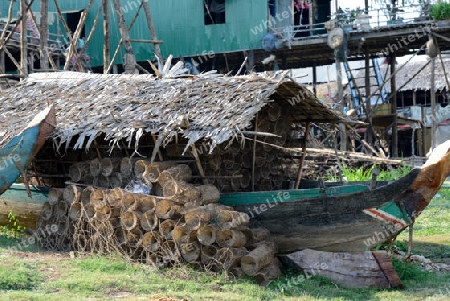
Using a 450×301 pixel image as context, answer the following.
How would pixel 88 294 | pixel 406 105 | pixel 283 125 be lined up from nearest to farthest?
1. pixel 88 294
2. pixel 283 125
3. pixel 406 105

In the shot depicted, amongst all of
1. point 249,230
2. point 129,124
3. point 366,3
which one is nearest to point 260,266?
point 249,230

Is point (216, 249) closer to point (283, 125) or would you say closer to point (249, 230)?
point (249, 230)

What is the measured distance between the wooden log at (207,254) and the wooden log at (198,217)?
12.2 inches

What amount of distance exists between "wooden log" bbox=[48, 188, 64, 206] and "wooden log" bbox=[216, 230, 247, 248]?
297 centimetres

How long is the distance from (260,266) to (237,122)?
177 centimetres

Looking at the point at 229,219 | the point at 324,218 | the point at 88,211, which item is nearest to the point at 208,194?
the point at 229,219

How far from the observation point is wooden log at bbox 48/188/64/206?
30.9 ft

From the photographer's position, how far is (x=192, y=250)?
784 centimetres

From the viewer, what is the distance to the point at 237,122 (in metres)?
7.79

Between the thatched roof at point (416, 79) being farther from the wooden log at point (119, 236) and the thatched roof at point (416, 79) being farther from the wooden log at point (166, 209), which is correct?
the wooden log at point (166, 209)

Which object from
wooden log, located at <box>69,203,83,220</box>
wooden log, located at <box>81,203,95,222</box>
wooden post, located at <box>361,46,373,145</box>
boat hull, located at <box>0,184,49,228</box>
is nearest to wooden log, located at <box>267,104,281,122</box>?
→ wooden log, located at <box>81,203,95,222</box>

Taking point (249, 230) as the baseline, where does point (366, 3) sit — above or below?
above

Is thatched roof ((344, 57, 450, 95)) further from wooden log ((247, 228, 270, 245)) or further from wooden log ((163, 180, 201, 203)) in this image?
wooden log ((163, 180, 201, 203))

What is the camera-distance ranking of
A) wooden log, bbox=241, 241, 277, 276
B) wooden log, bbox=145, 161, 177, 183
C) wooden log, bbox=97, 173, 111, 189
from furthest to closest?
wooden log, bbox=97, 173, 111, 189, wooden log, bbox=145, 161, 177, 183, wooden log, bbox=241, 241, 277, 276
